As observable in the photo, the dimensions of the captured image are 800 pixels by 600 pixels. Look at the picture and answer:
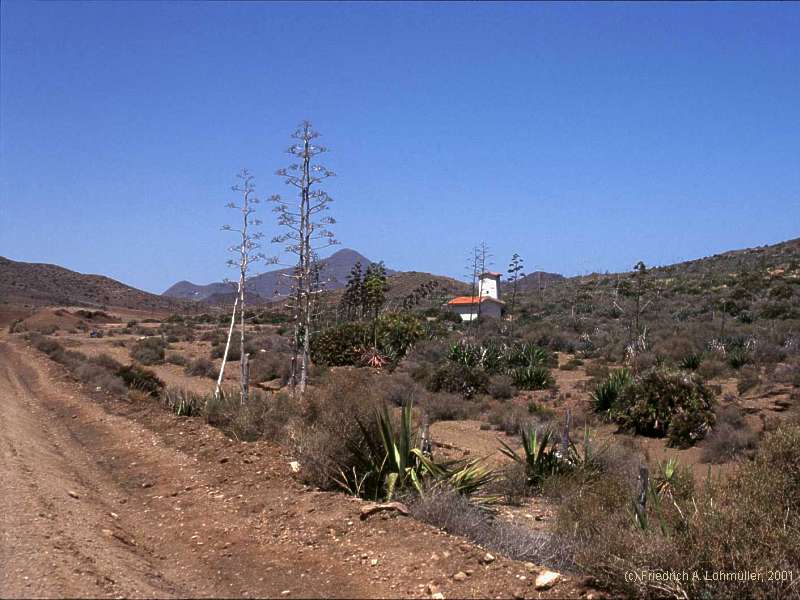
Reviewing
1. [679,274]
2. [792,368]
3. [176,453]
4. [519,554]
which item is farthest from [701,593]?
[679,274]

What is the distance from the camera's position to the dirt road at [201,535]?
6.02m

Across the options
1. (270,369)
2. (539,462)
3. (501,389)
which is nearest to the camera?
(539,462)

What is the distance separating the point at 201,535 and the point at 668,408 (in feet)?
44.9

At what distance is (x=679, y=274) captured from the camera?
6300 cm

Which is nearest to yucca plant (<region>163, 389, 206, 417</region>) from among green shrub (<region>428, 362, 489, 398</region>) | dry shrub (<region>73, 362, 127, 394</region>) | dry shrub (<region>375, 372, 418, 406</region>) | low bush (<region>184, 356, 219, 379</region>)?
dry shrub (<region>73, 362, 127, 394</region>)

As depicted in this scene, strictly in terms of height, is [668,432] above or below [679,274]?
below

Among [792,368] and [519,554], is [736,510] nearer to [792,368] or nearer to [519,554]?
[519,554]

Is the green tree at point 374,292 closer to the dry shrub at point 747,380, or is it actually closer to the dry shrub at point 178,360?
the dry shrub at point 178,360

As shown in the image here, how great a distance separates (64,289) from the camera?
106688 millimetres

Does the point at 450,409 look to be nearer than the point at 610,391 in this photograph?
No

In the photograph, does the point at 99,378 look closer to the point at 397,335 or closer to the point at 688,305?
the point at 397,335

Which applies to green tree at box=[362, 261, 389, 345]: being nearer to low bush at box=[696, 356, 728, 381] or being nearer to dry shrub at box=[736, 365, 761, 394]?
low bush at box=[696, 356, 728, 381]

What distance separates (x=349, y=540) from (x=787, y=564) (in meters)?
3.86

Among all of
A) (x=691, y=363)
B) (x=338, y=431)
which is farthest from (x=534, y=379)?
(x=338, y=431)
